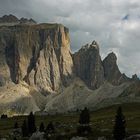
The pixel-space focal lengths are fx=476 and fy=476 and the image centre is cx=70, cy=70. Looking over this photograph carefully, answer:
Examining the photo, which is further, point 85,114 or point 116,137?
point 85,114

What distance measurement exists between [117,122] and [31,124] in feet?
132

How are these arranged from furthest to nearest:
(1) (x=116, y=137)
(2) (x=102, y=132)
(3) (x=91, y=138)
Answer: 1. (2) (x=102, y=132)
2. (3) (x=91, y=138)
3. (1) (x=116, y=137)

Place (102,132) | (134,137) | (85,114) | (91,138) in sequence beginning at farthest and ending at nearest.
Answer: (85,114) < (102,132) < (91,138) < (134,137)

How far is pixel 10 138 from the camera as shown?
130375mm

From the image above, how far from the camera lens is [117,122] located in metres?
98.8

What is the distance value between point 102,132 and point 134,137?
1018 inches

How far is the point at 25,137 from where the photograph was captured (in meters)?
124

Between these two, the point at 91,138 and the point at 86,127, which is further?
the point at 86,127

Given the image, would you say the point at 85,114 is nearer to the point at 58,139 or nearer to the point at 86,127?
the point at 86,127

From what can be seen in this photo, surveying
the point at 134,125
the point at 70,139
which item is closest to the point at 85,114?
the point at 134,125

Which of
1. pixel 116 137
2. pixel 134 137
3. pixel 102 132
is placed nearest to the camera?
pixel 134 137

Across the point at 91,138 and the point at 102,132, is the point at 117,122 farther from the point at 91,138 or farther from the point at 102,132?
the point at 102,132

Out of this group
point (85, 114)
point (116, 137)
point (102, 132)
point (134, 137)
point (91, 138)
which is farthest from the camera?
point (85, 114)

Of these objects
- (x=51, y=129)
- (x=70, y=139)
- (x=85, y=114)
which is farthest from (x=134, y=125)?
(x=70, y=139)
